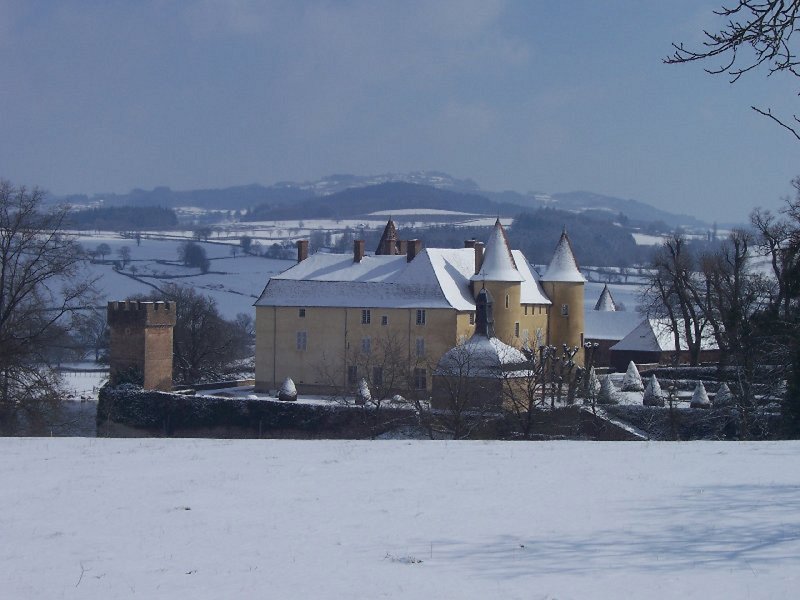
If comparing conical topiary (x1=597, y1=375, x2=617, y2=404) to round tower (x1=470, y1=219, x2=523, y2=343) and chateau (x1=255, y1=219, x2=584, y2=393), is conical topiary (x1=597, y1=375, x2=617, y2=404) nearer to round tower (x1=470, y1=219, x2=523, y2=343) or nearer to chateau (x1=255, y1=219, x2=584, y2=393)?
chateau (x1=255, y1=219, x2=584, y2=393)

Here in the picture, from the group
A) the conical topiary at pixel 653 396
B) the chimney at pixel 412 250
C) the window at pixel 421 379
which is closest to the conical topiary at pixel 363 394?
the window at pixel 421 379

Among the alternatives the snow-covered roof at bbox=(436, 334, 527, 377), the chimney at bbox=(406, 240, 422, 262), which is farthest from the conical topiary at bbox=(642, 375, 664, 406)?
the chimney at bbox=(406, 240, 422, 262)

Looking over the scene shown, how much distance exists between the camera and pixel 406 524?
1110 cm

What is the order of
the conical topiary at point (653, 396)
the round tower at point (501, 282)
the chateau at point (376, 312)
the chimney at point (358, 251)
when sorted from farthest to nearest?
the chimney at point (358, 251)
the round tower at point (501, 282)
the chateau at point (376, 312)
the conical topiary at point (653, 396)

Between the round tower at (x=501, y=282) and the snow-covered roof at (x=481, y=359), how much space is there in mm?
8609

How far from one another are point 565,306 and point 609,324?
433 inches

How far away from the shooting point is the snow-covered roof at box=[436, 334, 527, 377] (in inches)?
1610

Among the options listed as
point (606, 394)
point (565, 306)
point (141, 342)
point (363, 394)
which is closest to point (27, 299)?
point (363, 394)

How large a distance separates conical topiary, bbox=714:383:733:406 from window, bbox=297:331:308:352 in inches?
917

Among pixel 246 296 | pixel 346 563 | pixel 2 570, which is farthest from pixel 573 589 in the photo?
pixel 246 296

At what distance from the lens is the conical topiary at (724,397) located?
34812mm

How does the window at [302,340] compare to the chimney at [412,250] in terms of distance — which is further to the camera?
the chimney at [412,250]

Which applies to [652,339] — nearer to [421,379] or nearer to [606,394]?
[421,379]

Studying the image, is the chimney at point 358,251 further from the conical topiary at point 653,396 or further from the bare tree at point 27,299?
the bare tree at point 27,299
